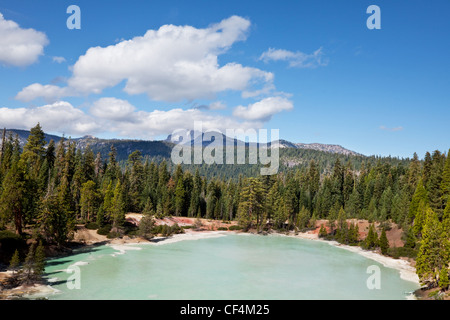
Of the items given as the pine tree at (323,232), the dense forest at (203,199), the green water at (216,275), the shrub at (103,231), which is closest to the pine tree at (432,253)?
the dense forest at (203,199)

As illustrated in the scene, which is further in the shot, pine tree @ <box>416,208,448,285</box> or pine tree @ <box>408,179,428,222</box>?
pine tree @ <box>408,179,428,222</box>

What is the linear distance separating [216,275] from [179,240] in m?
29.6

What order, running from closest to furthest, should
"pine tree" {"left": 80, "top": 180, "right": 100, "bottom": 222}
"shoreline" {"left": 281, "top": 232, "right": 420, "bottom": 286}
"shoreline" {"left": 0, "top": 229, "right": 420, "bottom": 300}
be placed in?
"shoreline" {"left": 0, "top": 229, "right": 420, "bottom": 300} < "shoreline" {"left": 281, "top": 232, "right": 420, "bottom": 286} < "pine tree" {"left": 80, "top": 180, "right": 100, "bottom": 222}

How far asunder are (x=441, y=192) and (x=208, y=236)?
51.7 meters

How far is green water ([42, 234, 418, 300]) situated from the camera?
94.6 ft

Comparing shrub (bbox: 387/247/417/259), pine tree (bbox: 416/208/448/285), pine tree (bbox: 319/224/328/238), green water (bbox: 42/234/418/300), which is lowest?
pine tree (bbox: 319/224/328/238)

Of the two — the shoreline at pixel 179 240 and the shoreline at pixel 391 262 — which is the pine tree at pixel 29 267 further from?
the shoreline at pixel 391 262

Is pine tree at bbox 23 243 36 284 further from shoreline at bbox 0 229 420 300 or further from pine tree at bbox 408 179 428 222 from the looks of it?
pine tree at bbox 408 179 428 222

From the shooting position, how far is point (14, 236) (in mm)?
38375

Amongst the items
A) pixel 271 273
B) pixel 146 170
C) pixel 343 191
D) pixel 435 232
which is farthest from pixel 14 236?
pixel 343 191

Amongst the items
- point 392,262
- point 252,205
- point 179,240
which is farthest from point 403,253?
point 179,240

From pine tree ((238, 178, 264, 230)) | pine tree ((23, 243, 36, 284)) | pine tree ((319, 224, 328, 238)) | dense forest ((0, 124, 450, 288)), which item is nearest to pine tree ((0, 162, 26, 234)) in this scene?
dense forest ((0, 124, 450, 288))

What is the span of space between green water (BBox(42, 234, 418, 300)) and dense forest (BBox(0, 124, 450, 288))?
675 centimetres

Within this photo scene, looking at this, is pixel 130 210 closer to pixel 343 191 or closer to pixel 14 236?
pixel 14 236
